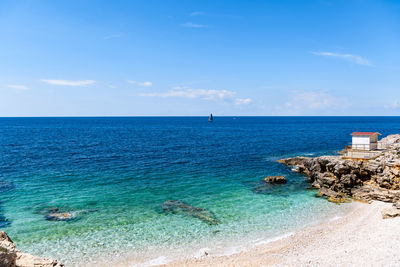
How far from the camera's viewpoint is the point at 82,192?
1415 inches

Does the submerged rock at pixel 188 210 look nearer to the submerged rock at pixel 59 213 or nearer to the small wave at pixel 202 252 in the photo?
the small wave at pixel 202 252

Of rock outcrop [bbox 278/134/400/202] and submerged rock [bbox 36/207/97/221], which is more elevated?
rock outcrop [bbox 278/134/400/202]

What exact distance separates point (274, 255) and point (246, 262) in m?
2.60

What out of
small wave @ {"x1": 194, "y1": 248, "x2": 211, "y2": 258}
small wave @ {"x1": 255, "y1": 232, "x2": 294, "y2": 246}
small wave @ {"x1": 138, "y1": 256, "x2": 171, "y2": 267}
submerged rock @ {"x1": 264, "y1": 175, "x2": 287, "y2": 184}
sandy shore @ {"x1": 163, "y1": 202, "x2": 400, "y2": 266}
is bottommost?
small wave @ {"x1": 138, "y1": 256, "x2": 171, "y2": 267}

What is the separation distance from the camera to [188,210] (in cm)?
2997

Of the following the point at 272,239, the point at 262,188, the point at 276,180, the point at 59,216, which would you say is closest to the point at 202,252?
the point at 272,239

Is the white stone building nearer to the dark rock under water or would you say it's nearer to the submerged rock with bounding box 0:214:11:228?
the submerged rock with bounding box 0:214:11:228

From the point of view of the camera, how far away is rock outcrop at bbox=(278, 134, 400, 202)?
3169cm

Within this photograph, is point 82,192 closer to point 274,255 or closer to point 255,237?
point 255,237

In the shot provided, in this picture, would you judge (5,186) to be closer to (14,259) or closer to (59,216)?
(59,216)

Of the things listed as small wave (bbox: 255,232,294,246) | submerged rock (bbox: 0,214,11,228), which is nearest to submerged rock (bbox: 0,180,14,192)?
submerged rock (bbox: 0,214,11,228)

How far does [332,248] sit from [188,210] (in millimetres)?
14864

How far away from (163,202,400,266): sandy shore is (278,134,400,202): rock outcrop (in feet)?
22.6

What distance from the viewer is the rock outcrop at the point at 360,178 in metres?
31.7
